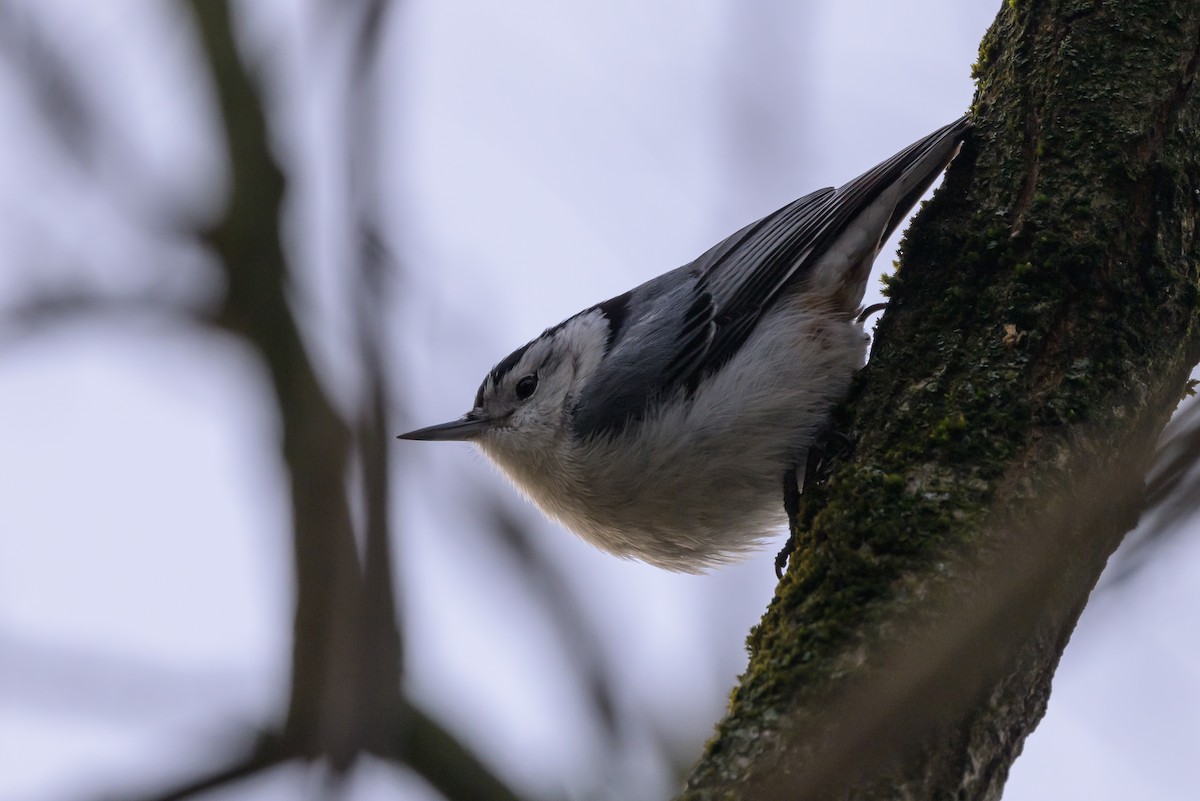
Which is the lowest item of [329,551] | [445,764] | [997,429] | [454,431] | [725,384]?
[445,764]

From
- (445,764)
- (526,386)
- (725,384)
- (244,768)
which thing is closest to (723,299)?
(725,384)

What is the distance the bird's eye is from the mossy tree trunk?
1.65 m

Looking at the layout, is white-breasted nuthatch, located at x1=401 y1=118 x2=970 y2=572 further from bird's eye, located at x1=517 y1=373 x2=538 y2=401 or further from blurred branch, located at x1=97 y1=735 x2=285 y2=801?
blurred branch, located at x1=97 y1=735 x2=285 y2=801

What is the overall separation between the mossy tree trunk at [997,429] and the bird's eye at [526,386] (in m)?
1.65

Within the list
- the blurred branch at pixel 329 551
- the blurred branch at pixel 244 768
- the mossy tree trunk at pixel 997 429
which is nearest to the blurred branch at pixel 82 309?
the blurred branch at pixel 329 551

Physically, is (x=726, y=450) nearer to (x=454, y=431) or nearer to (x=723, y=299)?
(x=723, y=299)

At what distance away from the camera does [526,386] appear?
3869mm

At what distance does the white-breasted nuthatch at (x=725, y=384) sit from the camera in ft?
9.36

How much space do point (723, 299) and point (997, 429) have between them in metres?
1.30

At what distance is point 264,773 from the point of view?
2074 millimetres

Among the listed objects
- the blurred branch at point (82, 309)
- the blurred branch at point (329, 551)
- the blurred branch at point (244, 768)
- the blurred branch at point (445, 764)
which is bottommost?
the blurred branch at point (445, 764)

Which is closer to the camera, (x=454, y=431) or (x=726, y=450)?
(x=726, y=450)

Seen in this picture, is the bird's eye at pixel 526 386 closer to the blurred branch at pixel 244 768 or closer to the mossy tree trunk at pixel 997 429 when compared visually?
the mossy tree trunk at pixel 997 429

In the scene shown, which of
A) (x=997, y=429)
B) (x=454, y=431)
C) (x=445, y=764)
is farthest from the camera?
(x=454, y=431)
